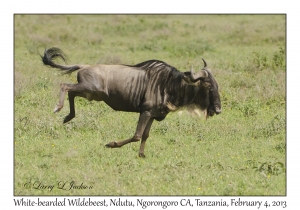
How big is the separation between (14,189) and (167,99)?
2819 millimetres

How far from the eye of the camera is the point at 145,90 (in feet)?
28.2

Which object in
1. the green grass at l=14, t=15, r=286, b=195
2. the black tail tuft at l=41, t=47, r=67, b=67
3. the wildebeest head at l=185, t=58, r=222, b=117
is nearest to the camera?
the green grass at l=14, t=15, r=286, b=195

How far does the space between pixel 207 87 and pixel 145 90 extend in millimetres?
963

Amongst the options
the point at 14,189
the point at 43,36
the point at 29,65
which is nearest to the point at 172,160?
the point at 14,189

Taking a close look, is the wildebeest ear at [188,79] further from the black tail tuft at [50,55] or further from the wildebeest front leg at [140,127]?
the black tail tuft at [50,55]

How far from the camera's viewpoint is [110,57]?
1678 cm

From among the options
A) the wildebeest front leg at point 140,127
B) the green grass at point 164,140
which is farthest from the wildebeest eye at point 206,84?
A: the green grass at point 164,140

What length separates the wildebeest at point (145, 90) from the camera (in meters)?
8.53

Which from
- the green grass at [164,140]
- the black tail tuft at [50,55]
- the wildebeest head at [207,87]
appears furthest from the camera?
the black tail tuft at [50,55]

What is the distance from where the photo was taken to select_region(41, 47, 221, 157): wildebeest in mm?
8531

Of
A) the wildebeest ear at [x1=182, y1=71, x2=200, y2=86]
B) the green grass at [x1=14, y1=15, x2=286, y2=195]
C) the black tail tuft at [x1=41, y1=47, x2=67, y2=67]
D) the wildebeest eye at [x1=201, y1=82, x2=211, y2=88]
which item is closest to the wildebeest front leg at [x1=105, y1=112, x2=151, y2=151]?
the green grass at [x1=14, y1=15, x2=286, y2=195]

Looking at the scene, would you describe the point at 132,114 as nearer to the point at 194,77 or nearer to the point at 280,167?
the point at 194,77

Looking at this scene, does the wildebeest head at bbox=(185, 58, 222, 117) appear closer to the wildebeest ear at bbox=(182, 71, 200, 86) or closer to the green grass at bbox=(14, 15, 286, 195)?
the wildebeest ear at bbox=(182, 71, 200, 86)

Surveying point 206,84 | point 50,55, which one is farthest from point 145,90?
point 50,55
